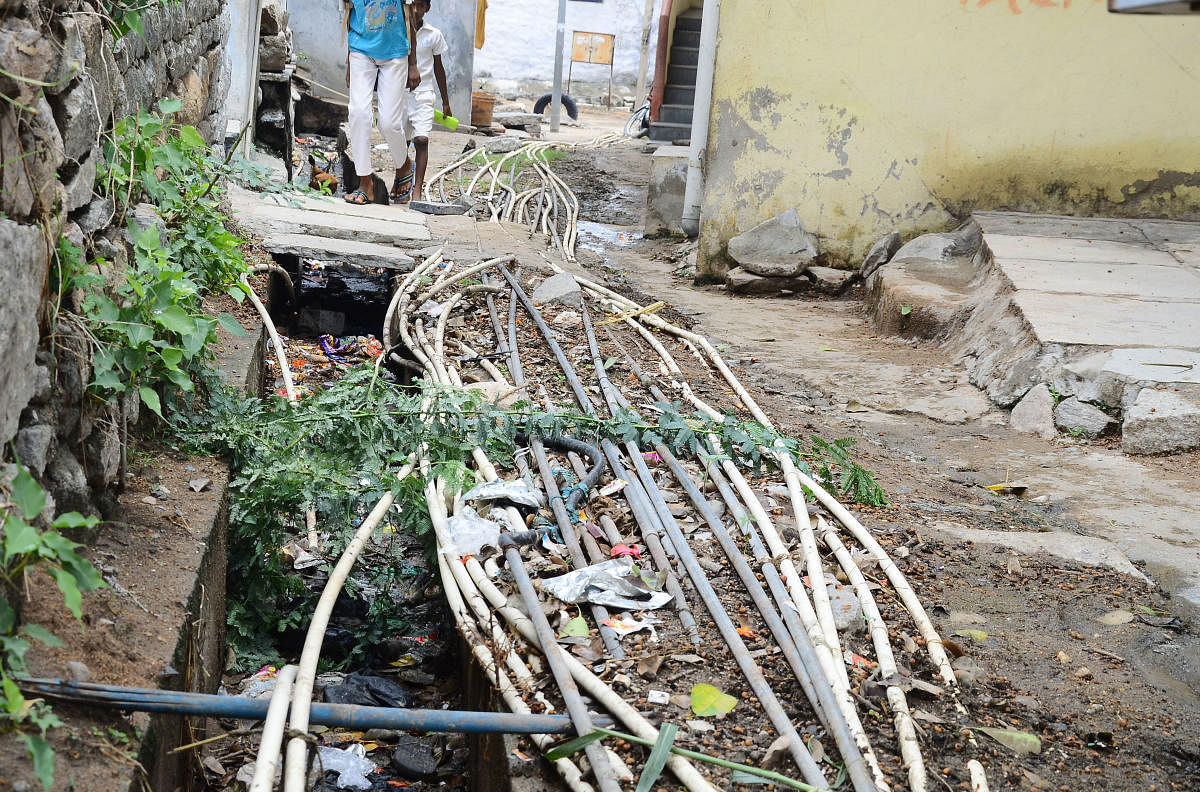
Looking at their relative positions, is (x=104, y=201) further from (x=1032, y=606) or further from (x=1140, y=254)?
(x=1140, y=254)

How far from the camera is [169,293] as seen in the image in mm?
2225

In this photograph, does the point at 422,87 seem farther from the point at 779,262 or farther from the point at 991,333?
the point at 991,333

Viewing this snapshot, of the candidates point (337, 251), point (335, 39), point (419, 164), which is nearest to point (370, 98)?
point (419, 164)

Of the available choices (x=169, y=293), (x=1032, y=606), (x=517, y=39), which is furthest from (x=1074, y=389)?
(x=517, y=39)

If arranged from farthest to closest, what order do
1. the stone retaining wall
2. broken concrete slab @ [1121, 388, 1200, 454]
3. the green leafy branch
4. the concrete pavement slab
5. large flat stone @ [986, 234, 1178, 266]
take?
1. large flat stone @ [986, 234, 1178, 266]
2. the concrete pavement slab
3. broken concrete slab @ [1121, 388, 1200, 454]
4. the stone retaining wall
5. the green leafy branch

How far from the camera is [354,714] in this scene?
1.91 metres

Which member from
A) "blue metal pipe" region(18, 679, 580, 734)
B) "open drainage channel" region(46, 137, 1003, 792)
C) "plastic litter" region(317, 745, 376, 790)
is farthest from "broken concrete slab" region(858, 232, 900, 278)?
"blue metal pipe" region(18, 679, 580, 734)

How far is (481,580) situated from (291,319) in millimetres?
3330

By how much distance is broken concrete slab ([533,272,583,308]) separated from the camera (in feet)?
16.4

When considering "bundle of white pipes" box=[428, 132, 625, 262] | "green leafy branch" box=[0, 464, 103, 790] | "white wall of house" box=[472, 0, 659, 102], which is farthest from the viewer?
"white wall of house" box=[472, 0, 659, 102]

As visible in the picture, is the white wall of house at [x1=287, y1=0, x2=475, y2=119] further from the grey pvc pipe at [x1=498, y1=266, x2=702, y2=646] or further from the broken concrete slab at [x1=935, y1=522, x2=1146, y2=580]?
the broken concrete slab at [x1=935, y1=522, x2=1146, y2=580]

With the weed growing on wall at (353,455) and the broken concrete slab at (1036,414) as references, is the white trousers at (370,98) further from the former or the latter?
the broken concrete slab at (1036,414)

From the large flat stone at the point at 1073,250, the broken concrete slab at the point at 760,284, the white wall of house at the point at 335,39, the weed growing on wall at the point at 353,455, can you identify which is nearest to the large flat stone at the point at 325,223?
the broken concrete slab at the point at 760,284

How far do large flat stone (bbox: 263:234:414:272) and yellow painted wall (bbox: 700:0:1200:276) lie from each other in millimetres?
A: 2582
